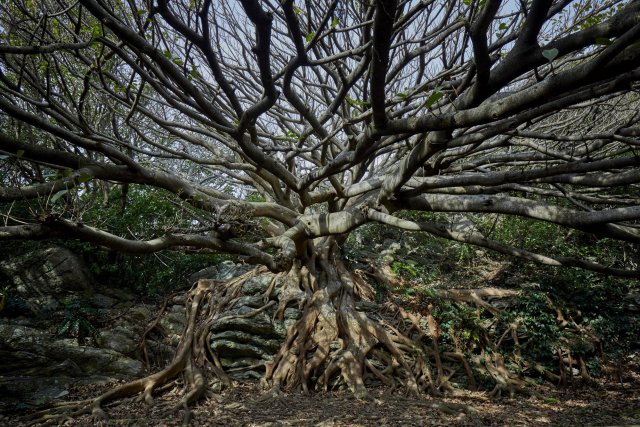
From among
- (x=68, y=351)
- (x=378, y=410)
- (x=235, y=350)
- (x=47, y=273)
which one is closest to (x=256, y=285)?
(x=235, y=350)

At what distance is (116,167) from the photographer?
4.24 m

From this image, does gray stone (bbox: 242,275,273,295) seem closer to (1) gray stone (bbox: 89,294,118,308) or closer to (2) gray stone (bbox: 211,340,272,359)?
(2) gray stone (bbox: 211,340,272,359)

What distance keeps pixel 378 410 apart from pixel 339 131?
3.56 meters

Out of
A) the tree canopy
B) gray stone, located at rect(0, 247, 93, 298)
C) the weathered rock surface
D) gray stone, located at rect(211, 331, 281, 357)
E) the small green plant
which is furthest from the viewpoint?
gray stone, located at rect(0, 247, 93, 298)

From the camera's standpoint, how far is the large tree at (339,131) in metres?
2.41

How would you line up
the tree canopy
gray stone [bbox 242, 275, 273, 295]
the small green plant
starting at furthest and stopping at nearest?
gray stone [bbox 242, 275, 273, 295]
the small green plant
the tree canopy

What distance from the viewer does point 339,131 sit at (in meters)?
4.67

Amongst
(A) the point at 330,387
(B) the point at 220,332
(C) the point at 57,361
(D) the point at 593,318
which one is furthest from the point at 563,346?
(C) the point at 57,361

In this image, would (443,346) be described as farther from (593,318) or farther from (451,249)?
(451,249)

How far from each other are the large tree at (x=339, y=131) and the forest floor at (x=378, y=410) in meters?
0.40

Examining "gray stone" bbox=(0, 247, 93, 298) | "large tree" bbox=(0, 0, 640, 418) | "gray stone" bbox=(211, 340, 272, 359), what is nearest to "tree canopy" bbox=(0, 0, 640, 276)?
"large tree" bbox=(0, 0, 640, 418)

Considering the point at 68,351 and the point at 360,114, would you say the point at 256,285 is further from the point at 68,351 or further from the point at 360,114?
the point at 360,114

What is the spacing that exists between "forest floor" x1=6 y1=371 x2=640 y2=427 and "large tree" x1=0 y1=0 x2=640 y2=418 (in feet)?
1.32

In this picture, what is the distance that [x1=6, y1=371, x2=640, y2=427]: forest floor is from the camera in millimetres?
4105
